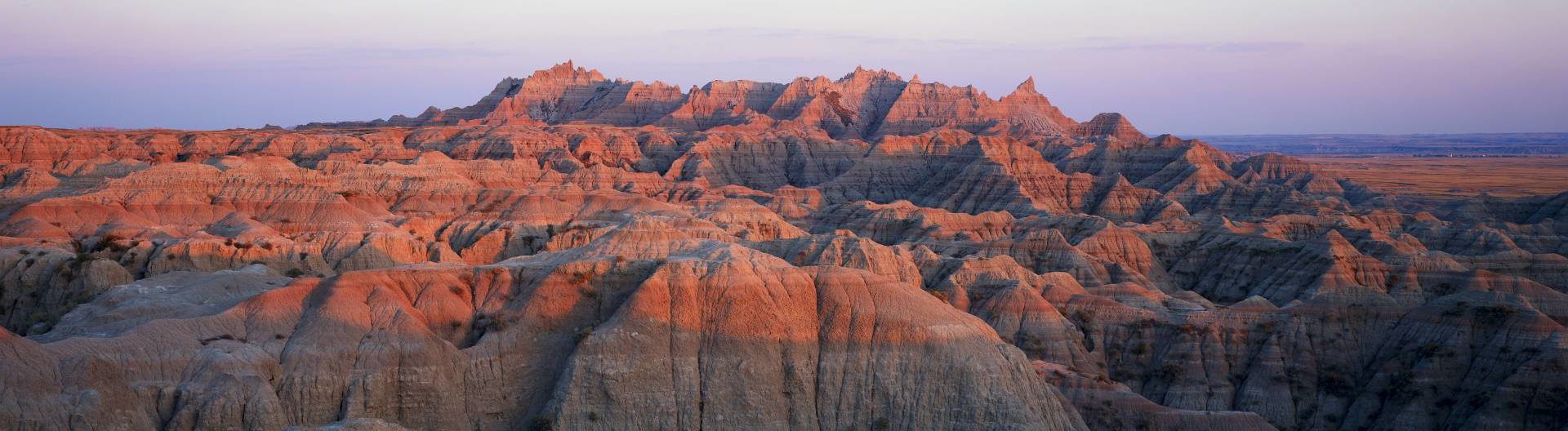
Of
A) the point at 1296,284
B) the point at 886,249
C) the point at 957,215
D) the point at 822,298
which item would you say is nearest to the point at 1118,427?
the point at 822,298

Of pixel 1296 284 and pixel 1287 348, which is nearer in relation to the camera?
pixel 1287 348

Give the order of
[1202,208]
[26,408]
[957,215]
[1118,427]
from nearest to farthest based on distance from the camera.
→ [26,408]
[1118,427]
[957,215]
[1202,208]

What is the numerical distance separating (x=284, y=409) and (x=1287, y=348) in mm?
52159

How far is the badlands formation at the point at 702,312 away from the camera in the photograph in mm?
51344

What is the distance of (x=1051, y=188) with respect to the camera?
18425cm

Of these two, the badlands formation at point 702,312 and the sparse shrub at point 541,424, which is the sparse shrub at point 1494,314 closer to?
the badlands formation at point 702,312

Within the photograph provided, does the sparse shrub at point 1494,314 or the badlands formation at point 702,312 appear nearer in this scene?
the badlands formation at point 702,312

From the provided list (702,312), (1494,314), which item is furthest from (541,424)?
(1494,314)

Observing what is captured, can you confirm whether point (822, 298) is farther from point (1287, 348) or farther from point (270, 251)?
point (270, 251)

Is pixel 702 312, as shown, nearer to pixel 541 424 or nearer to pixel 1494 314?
pixel 541 424

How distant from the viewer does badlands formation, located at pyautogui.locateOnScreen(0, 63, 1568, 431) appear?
51.3 meters

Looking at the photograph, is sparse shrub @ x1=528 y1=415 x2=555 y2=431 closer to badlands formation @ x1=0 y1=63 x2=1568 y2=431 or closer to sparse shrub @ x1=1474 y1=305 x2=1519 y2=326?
badlands formation @ x1=0 y1=63 x2=1568 y2=431

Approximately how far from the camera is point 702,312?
56281 millimetres

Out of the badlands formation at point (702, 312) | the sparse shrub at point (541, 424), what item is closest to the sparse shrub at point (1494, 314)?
the badlands formation at point (702, 312)
